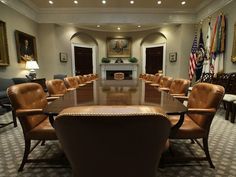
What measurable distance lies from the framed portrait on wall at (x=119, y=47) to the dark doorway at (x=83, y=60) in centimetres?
111

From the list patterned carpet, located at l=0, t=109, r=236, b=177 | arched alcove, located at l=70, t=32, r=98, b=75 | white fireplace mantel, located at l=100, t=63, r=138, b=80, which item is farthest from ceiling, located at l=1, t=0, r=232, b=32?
patterned carpet, located at l=0, t=109, r=236, b=177

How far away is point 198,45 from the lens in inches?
249

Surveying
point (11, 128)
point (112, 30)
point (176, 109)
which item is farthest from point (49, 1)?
point (176, 109)

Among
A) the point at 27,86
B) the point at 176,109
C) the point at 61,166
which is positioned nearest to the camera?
the point at 176,109

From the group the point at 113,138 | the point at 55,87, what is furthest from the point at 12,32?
the point at 113,138

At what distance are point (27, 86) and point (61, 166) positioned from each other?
0.91 metres

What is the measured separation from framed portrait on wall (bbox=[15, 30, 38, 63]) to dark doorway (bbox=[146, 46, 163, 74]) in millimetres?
5672

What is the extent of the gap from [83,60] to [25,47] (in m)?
3.34

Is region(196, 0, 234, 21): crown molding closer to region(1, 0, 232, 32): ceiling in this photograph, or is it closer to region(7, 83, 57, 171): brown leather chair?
region(1, 0, 232, 32): ceiling

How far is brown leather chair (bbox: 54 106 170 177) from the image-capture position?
2.02ft

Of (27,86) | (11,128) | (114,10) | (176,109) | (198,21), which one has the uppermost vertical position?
(114,10)

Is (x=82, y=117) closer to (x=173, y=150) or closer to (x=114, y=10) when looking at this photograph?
(x=173, y=150)

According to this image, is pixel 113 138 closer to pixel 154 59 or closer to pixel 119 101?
pixel 119 101

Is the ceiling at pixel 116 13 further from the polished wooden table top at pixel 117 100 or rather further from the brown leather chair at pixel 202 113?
the brown leather chair at pixel 202 113
